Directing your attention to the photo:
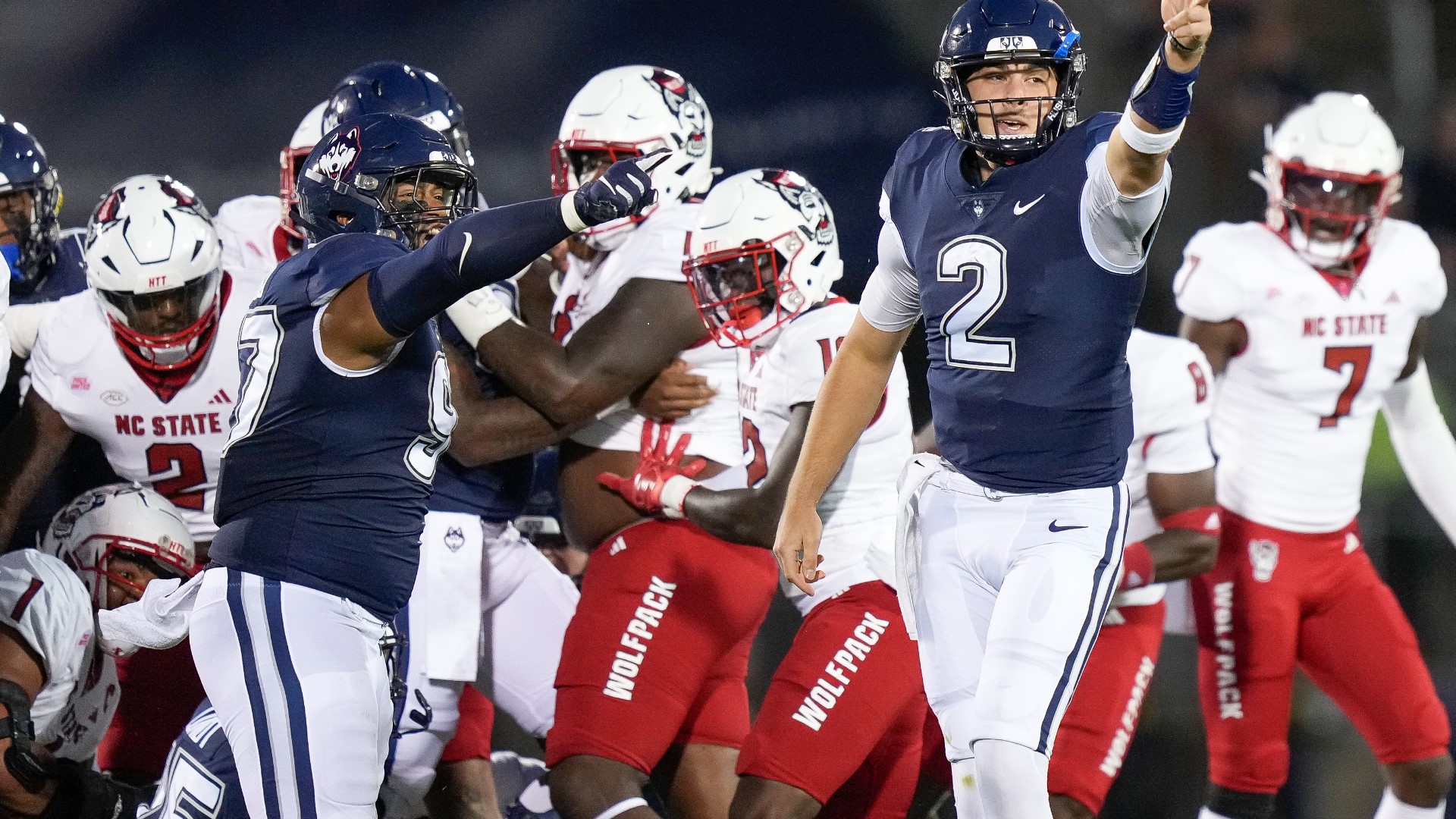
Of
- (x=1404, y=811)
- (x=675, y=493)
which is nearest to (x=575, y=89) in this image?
(x=675, y=493)

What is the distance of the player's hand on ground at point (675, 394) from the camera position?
3.49m

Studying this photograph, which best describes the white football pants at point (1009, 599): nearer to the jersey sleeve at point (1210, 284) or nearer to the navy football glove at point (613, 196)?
the navy football glove at point (613, 196)

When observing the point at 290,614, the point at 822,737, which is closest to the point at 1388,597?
the point at 822,737

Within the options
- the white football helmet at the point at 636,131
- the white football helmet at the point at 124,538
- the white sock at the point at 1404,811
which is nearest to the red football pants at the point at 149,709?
the white football helmet at the point at 124,538

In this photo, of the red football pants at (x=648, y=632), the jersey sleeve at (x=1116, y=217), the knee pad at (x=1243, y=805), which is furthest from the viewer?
the knee pad at (x=1243, y=805)

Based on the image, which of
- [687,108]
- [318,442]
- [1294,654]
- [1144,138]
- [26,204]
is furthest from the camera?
[1294,654]

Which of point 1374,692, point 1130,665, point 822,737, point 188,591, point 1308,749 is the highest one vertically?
point 188,591

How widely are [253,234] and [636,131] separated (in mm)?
1216

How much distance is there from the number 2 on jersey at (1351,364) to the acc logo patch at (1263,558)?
355mm

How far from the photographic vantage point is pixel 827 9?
5180 mm

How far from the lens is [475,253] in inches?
99.0

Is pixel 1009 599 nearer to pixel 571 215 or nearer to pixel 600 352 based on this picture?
pixel 571 215

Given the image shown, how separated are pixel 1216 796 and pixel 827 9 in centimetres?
260

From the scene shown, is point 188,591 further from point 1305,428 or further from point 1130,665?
point 1305,428
